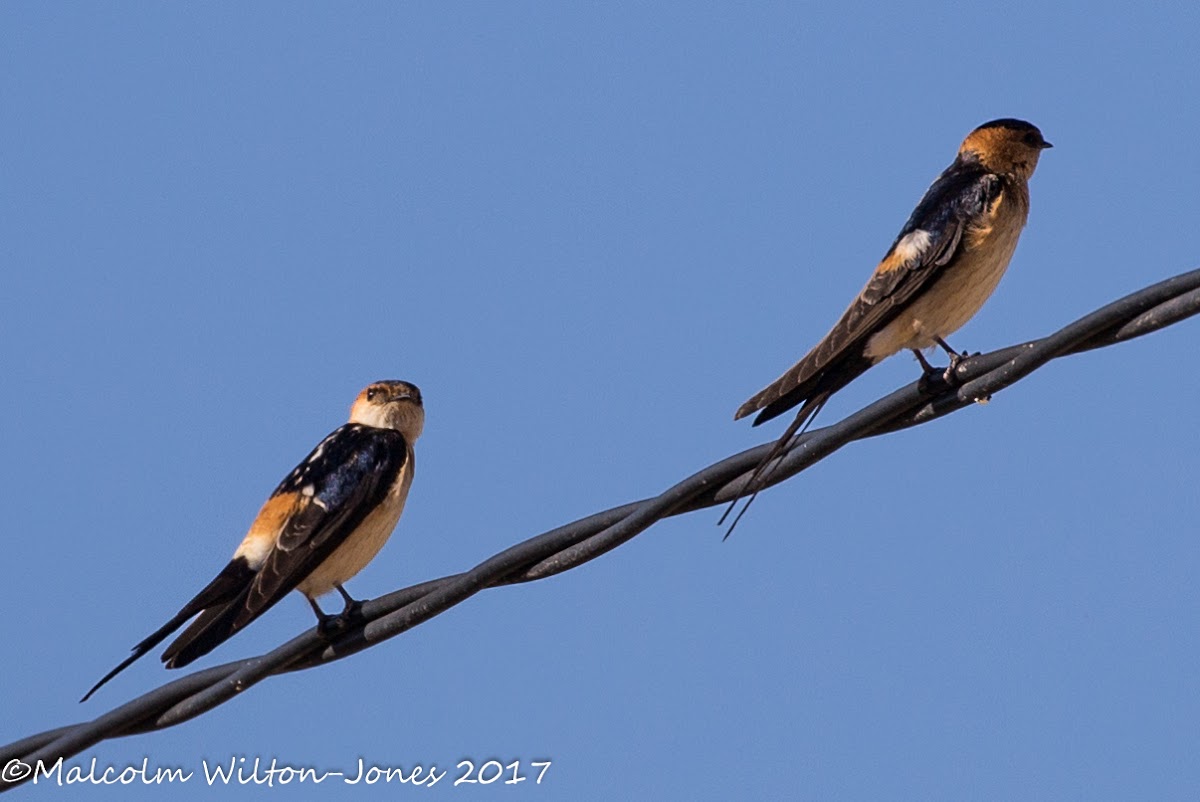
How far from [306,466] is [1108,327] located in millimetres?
3331

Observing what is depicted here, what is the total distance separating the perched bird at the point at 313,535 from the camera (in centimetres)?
523

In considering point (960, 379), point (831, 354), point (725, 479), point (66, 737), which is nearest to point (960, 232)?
point (831, 354)

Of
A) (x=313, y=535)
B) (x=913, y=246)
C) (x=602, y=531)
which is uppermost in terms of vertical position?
(x=913, y=246)

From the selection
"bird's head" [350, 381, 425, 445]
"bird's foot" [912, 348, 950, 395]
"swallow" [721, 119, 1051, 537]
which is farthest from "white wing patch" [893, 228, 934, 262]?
"bird's head" [350, 381, 425, 445]

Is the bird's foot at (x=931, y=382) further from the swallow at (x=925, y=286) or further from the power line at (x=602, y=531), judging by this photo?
the swallow at (x=925, y=286)

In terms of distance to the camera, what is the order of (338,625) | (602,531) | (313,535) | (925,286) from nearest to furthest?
(602,531) < (338,625) < (925,286) < (313,535)

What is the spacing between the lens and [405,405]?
A: 6828 millimetres


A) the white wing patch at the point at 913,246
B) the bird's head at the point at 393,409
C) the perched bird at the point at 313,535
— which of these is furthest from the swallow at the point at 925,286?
the bird's head at the point at 393,409

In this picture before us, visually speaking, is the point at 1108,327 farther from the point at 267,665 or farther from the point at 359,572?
the point at 359,572

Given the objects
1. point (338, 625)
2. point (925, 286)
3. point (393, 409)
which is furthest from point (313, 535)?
point (925, 286)

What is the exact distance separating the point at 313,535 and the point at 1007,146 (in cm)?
249

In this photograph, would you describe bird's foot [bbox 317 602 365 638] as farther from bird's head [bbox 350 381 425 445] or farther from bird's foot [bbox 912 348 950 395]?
bird's head [bbox 350 381 425 445]

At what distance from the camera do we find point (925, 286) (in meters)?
5.21

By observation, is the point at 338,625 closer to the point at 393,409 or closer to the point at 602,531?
the point at 602,531
